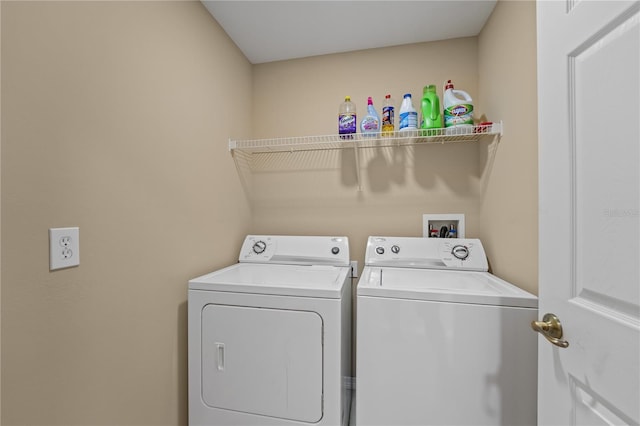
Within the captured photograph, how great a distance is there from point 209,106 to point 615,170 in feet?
6.00

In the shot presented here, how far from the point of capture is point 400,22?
5.85 ft

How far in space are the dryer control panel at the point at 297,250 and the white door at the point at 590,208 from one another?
3.84 ft

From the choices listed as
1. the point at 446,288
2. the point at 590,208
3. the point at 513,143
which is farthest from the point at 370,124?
the point at 590,208

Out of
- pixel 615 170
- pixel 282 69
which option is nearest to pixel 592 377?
pixel 615 170

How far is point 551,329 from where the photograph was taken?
0.80m

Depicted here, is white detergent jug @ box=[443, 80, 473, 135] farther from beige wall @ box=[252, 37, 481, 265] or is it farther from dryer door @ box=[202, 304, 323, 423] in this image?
dryer door @ box=[202, 304, 323, 423]

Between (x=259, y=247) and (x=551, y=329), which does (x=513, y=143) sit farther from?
(x=259, y=247)

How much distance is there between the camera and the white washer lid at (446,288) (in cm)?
115

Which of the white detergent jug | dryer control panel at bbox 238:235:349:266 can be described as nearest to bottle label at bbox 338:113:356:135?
the white detergent jug

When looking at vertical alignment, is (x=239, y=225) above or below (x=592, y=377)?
above

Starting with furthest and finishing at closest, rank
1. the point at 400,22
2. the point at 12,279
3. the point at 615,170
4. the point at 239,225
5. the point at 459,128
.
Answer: the point at 239,225, the point at 400,22, the point at 459,128, the point at 12,279, the point at 615,170

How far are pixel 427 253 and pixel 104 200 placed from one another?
5.60 feet

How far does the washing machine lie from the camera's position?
1.12 m

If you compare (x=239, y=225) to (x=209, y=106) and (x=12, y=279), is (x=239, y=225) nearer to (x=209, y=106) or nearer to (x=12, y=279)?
(x=209, y=106)
